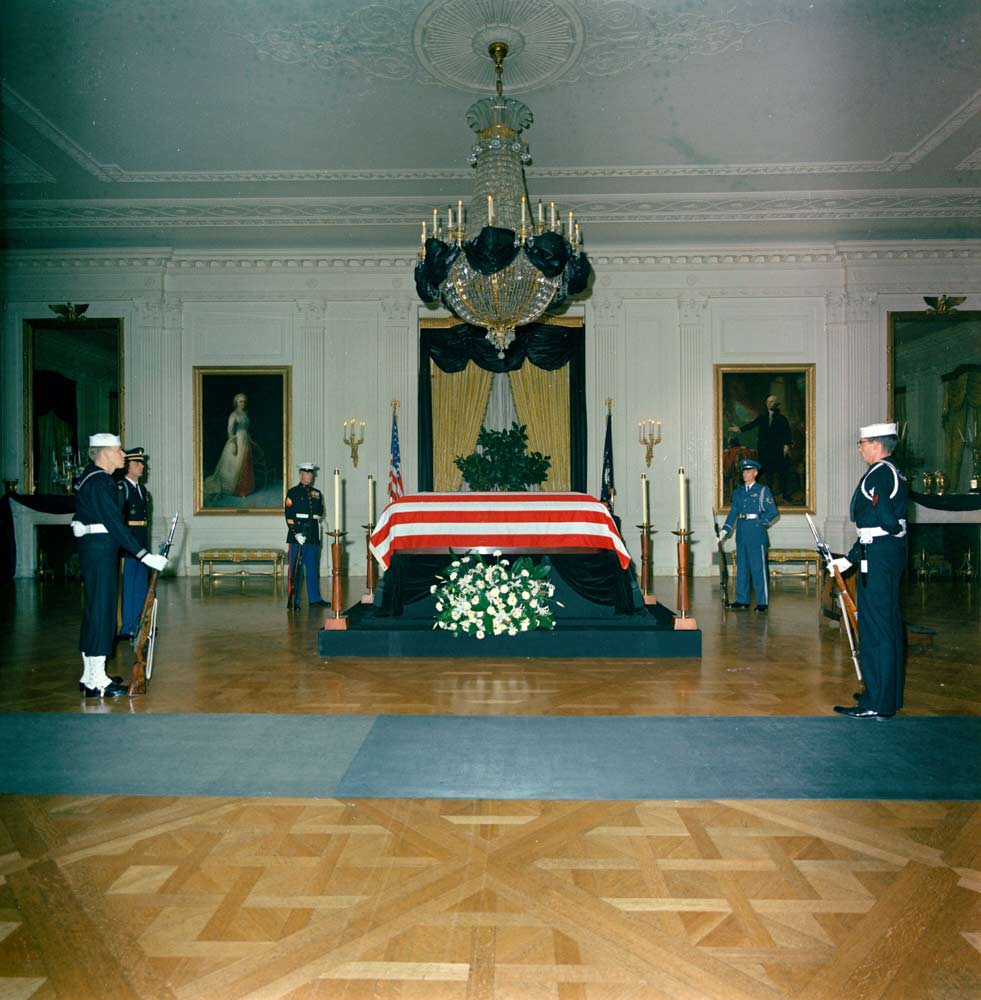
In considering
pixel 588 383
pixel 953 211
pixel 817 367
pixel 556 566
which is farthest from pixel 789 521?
pixel 556 566

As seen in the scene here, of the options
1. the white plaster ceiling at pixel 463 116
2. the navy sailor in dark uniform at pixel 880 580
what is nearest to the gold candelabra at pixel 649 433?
the white plaster ceiling at pixel 463 116

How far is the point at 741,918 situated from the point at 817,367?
10638mm

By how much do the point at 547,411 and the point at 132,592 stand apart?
22.1ft

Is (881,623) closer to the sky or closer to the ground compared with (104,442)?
closer to the ground

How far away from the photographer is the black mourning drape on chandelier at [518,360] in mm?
11492

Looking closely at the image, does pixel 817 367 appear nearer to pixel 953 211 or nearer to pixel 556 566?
pixel 953 211

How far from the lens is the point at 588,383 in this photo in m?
11.6

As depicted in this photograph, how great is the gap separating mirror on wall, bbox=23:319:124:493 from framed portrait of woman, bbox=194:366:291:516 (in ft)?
4.16

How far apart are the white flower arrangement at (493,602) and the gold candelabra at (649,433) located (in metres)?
5.80

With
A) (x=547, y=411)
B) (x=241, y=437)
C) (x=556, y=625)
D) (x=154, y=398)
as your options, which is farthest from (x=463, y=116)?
(x=154, y=398)

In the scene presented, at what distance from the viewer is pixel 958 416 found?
12289mm

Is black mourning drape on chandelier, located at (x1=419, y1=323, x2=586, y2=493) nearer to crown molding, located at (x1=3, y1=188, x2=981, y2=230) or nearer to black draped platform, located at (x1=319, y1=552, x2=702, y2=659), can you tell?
crown molding, located at (x1=3, y1=188, x2=981, y2=230)

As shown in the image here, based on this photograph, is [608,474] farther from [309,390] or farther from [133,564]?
[133,564]

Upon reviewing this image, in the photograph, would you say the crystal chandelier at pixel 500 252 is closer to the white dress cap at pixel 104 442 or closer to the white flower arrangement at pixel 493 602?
the white flower arrangement at pixel 493 602
